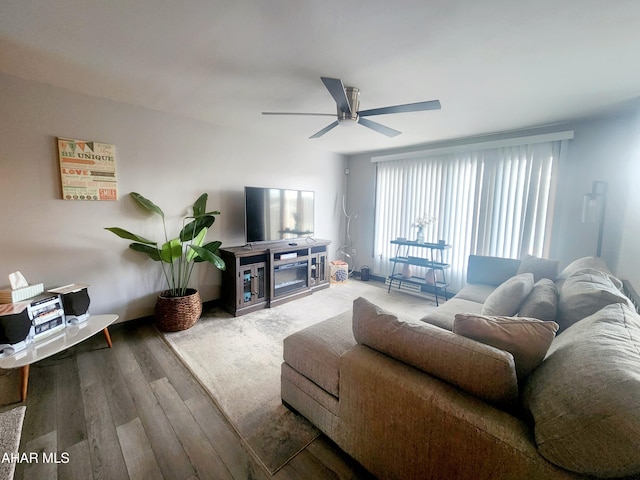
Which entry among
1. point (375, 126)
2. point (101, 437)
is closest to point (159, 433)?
point (101, 437)

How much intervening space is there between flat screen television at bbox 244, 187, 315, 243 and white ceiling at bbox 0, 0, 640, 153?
1172mm

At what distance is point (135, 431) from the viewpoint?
5.21 ft

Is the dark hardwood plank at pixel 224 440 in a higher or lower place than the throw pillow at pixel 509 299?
lower

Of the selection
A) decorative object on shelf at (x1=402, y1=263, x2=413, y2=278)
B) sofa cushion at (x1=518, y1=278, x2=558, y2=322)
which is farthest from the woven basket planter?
decorative object on shelf at (x1=402, y1=263, x2=413, y2=278)

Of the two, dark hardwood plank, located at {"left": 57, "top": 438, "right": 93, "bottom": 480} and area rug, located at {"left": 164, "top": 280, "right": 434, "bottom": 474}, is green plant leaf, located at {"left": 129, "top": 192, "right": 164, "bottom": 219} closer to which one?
area rug, located at {"left": 164, "top": 280, "right": 434, "bottom": 474}

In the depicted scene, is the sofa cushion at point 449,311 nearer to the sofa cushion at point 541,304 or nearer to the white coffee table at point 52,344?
the sofa cushion at point 541,304

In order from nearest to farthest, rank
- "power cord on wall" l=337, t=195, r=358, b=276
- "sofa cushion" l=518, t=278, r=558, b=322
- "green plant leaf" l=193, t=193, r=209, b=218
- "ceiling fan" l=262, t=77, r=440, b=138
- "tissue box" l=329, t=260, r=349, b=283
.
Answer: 1. "sofa cushion" l=518, t=278, r=558, b=322
2. "ceiling fan" l=262, t=77, r=440, b=138
3. "green plant leaf" l=193, t=193, r=209, b=218
4. "tissue box" l=329, t=260, r=349, b=283
5. "power cord on wall" l=337, t=195, r=358, b=276

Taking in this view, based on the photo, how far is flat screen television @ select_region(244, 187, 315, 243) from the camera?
11.5 feet

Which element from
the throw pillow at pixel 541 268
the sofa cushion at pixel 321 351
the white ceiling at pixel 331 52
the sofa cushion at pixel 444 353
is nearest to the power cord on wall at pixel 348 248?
the white ceiling at pixel 331 52

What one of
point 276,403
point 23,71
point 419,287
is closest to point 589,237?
point 419,287

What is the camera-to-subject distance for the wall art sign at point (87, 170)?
244cm

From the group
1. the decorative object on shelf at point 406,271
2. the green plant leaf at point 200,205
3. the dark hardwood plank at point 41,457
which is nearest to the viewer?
the dark hardwood plank at point 41,457

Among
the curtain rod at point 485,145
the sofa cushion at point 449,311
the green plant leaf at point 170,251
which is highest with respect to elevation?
the curtain rod at point 485,145

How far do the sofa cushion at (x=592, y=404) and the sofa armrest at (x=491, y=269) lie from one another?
218 cm
